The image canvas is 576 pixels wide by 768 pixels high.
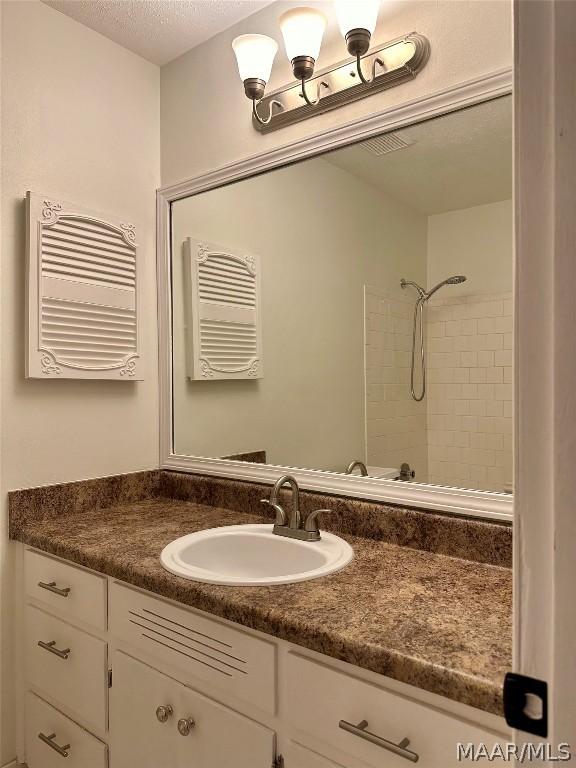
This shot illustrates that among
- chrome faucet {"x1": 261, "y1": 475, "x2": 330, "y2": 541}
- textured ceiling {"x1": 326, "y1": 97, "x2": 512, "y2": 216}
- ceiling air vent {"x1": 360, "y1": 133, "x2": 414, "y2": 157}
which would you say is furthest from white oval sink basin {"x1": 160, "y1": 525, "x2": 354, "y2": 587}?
ceiling air vent {"x1": 360, "y1": 133, "x2": 414, "y2": 157}

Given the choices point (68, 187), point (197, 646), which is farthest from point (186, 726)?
point (68, 187)

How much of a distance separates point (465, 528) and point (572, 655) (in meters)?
0.99

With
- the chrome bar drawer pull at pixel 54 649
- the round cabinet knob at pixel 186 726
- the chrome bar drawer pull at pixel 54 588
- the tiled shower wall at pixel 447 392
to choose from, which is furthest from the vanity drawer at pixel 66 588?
the tiled shower wall at pixel 447 392

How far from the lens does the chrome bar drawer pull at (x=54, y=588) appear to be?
1552 mm

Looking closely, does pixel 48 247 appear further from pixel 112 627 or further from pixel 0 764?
pixel 0 764

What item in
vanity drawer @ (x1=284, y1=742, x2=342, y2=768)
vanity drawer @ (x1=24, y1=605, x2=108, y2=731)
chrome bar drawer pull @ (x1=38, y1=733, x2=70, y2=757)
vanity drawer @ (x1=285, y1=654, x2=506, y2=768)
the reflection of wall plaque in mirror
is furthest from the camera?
the reflection of wall plaque in mirror

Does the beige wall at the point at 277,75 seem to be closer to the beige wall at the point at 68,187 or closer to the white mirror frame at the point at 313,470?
the white mirror frame at the point at 313,470

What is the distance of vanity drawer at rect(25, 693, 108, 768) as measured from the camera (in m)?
1.52

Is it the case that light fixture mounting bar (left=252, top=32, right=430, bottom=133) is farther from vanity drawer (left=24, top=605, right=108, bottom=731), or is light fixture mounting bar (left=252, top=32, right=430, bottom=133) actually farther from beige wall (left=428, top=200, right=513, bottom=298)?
vanity drawer (left=24, top=605, right=108, bottom=731)

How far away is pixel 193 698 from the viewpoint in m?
1.22

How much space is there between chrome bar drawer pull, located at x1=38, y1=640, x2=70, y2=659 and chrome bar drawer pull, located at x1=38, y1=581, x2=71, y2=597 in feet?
0.53

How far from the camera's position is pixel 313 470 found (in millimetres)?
1737

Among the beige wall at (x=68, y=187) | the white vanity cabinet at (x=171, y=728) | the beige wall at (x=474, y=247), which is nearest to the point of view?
the white vanity cabinet at (x=171, y=728)

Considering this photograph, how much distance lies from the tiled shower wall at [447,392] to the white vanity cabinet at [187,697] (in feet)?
2.10
